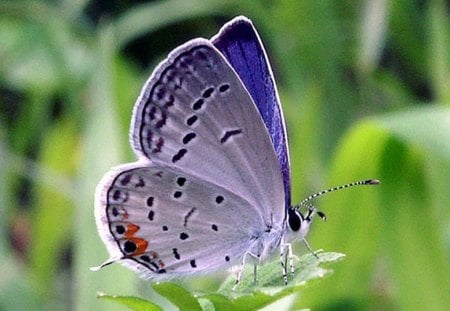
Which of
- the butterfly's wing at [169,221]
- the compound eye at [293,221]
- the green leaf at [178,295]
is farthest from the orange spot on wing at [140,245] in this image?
the green leaf at [178,295]

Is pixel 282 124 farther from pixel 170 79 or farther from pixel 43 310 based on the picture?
pixel 43 310

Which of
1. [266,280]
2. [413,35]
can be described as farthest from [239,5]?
[266,280]

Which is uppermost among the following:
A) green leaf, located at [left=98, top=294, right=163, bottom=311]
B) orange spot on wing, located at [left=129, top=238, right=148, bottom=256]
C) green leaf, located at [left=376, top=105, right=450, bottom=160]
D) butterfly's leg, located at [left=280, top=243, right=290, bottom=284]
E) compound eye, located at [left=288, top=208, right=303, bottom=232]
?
green leaf, located at [left=376, top=105, right=450, bottom=160]

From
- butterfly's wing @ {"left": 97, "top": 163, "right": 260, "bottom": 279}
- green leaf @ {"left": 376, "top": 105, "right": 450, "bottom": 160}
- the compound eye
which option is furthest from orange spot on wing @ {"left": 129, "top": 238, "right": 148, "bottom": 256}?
green leaf @ {"left": 376, "top": 105, "right": 450, "bottom": 160}

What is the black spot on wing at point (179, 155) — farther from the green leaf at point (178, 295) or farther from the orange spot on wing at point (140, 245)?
the green leaf at point (178, 295)

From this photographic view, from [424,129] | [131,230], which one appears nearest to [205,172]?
[131,230]

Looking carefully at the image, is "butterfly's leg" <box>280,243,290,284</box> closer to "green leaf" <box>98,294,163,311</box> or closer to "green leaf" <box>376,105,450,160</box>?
"green leaf" <box>98,294,163,311</box>

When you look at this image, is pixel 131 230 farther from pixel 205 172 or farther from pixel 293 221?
pixel 293 221
